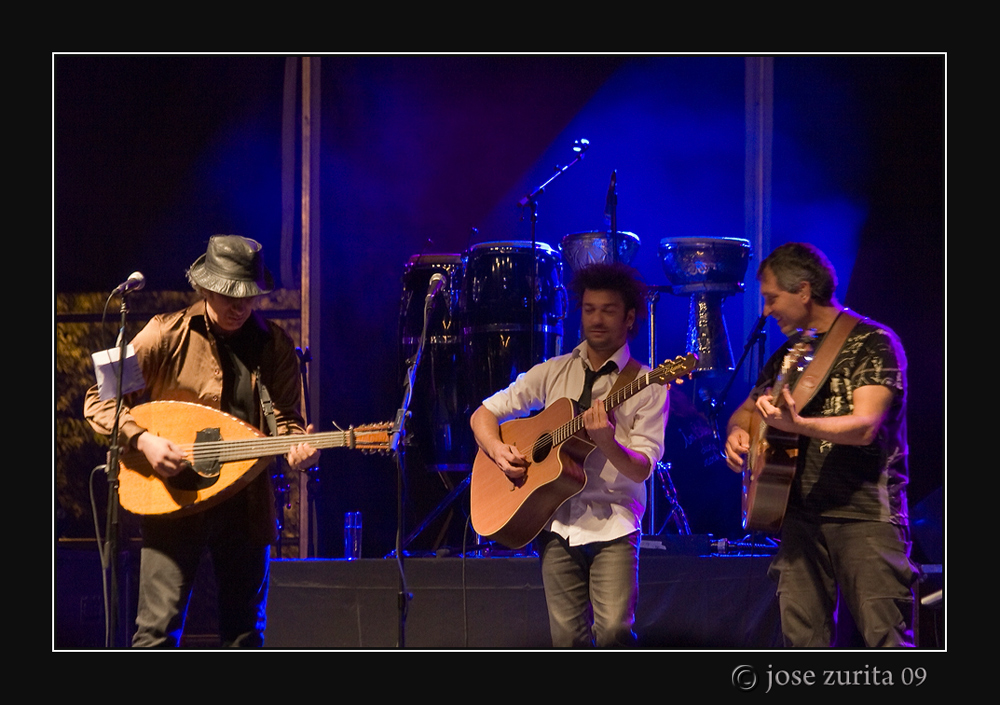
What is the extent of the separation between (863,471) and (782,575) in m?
0.59

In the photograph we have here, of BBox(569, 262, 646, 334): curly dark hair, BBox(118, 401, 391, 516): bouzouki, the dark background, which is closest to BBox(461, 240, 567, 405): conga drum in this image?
the dark background

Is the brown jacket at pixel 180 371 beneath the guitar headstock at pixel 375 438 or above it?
above

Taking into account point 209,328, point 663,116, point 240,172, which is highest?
point 663,116

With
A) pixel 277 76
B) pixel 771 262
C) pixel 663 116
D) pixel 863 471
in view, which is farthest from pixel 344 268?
pixel 863 471

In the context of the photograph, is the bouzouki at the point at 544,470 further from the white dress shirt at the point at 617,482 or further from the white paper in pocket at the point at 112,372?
the white paper in pocket at the point at 112,372

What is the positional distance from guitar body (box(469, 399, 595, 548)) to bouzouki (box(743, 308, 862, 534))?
2.54 feet

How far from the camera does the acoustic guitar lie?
13.1 feet

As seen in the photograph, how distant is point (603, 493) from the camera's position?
4.28 metres

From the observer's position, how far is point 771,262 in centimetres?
418

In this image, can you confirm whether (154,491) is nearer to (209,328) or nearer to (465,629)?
(209,328)

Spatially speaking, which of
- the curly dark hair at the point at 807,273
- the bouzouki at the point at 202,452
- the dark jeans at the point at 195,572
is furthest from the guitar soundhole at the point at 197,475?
the curly dark hair at the point at 807,273

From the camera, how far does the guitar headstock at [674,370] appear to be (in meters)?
4.14

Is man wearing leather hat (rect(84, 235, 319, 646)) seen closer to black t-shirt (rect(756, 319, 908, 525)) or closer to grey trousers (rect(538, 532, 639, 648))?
grey trousers (rect(538, 532, 639, 648))

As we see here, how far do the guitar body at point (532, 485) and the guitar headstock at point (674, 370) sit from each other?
45 centimetres
